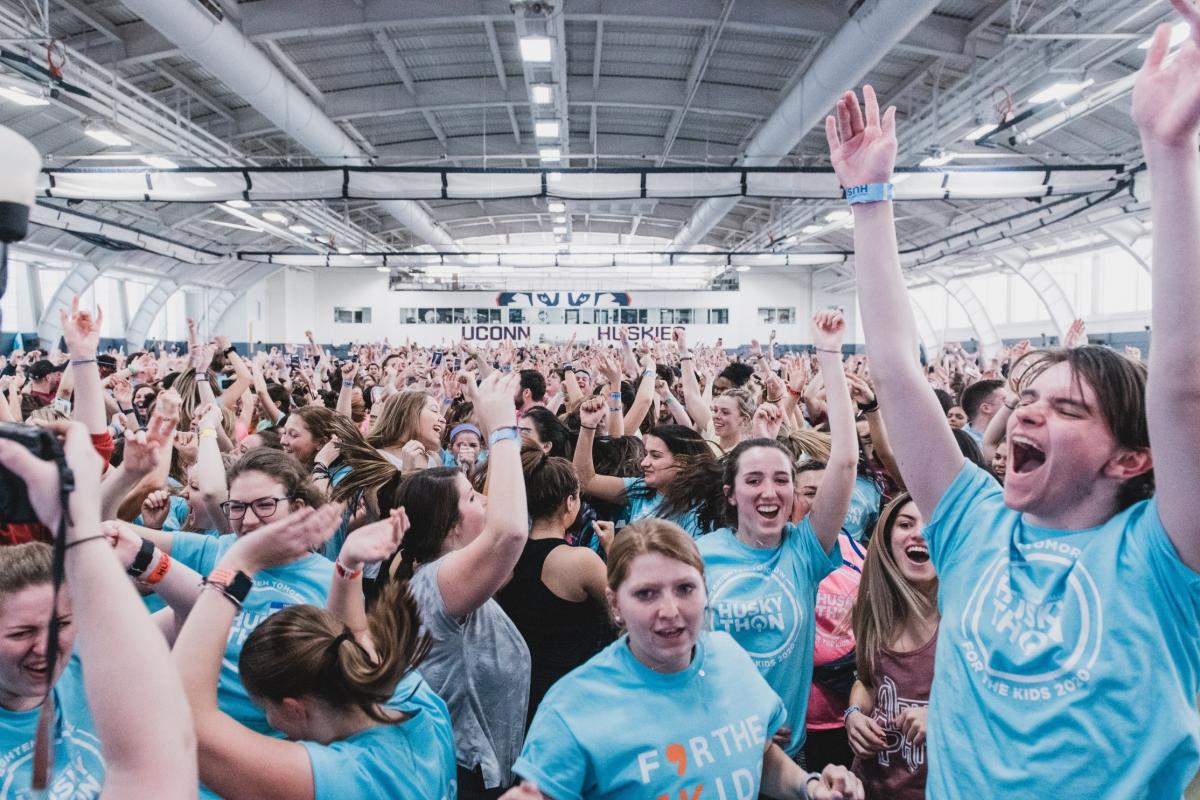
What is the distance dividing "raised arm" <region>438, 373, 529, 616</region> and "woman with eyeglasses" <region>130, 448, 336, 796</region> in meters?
0.40

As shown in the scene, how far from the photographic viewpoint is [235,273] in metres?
28.3

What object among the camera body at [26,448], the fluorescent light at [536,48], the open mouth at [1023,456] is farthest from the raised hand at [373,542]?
the fluorescent light at [536,48]

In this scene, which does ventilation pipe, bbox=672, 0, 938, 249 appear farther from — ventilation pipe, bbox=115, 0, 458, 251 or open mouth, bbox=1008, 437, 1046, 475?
open mouth, bbox=1008, 437, 1046, 475

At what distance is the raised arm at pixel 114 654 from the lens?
3.13 ft

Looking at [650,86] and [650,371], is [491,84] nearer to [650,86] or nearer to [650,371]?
[650,86]

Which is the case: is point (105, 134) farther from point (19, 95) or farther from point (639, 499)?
point (639, 499)

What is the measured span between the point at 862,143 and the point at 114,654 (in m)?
1.60

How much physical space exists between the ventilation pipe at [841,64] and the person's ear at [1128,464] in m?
6.23

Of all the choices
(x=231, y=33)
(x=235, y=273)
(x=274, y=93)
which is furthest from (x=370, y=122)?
(x=235, y=273)

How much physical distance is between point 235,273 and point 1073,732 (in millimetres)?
30733

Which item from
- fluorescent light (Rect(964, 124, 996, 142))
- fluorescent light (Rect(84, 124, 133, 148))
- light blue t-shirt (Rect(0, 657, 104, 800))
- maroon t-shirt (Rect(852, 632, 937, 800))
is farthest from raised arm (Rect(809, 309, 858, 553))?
fluorescent light (Rect(84, 124, 133, 148))

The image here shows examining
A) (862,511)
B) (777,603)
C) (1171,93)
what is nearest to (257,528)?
(777,603)

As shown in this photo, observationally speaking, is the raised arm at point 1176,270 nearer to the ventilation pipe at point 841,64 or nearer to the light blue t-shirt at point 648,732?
the light blue t-shirt at point 648,732

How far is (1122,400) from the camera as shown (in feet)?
4.61
